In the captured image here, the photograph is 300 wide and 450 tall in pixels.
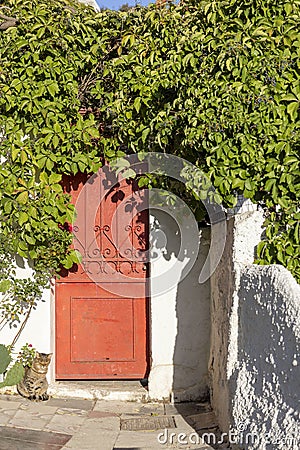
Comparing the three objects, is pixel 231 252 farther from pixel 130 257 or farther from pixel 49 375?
pixel 49 375

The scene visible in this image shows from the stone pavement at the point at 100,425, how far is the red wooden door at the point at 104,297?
1.68 feet

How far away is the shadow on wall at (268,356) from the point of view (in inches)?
150

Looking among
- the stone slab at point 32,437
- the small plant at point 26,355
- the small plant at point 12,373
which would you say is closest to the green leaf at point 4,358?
the small plant at point 12,373

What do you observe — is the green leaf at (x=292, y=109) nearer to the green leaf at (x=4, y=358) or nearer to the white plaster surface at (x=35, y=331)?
the white plaster surface at (x=35, y=331)

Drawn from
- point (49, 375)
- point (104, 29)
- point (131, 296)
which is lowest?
point (49, 375)

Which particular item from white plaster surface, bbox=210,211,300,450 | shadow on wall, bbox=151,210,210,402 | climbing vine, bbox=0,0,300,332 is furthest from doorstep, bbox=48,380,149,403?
climbing vine, bbox=0,0,300,332

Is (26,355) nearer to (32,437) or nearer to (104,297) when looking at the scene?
(104,297)

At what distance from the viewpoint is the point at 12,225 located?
6.60 m

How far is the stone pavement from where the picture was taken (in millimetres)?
5371

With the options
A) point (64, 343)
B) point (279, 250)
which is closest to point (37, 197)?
point (64, 343)

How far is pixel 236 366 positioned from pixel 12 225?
2738 mm

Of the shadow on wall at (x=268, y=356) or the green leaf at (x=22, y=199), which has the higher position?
the green leaf at (x=22, y=199)

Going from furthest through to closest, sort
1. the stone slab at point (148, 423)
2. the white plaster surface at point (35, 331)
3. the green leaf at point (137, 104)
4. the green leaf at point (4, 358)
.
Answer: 1. the white plaster surface at point (35, 331)
2. the green leaf at point (4, 358)
3. the green leaf at point (137, 104)
4. the stone slab at point (148, 423)

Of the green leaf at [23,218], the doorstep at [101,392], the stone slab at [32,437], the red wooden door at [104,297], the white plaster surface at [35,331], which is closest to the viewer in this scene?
the stone slab at [32,437]
